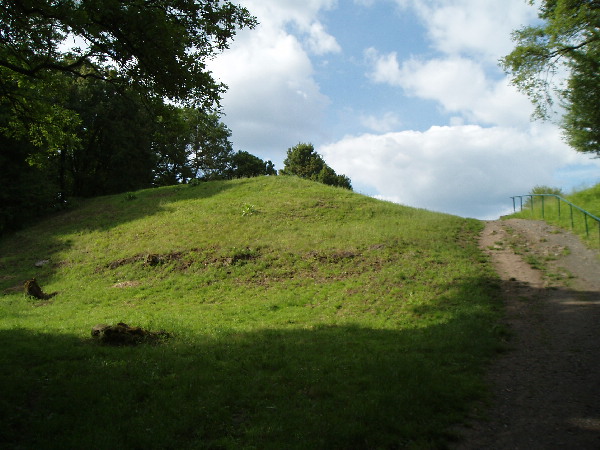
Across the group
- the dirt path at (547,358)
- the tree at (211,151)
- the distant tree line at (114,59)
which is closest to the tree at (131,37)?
the distant tree line at (114,59)

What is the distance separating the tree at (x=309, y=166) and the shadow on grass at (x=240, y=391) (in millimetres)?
62127

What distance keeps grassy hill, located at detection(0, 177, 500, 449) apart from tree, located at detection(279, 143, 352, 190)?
42.9m

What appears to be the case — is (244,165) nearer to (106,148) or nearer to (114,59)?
(106,148)

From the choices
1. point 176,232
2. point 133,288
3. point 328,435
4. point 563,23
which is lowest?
point 328,435

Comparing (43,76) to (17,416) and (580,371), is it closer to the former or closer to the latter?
(17,416)

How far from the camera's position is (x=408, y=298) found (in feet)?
47.2

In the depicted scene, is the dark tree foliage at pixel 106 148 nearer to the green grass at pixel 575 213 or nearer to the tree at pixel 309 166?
the tree at pixel 309 166

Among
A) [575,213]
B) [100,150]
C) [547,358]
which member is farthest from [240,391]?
[100,150]

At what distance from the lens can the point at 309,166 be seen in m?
73.2

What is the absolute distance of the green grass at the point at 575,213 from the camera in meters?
18.5

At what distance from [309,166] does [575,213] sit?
54.0m

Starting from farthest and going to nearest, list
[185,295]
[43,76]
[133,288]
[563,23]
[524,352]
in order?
[563,23] < [133,288] < [185,295] < [43,76] < [524,352]

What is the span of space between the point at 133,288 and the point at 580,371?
55.1 ft

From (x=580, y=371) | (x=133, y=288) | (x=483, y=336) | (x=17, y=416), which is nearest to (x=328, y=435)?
(x=17, y=416)
